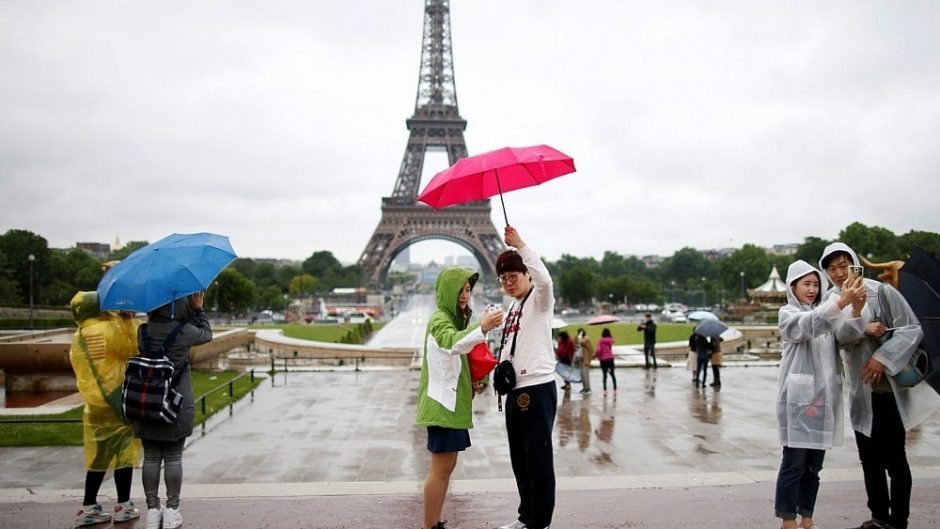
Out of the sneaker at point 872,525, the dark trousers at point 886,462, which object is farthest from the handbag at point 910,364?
the sneaker at point 872,525

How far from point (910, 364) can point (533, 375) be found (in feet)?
8.60

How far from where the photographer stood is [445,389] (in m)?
4.87

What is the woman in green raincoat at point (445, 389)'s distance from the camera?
4828 mm

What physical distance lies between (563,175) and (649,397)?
9009 mm

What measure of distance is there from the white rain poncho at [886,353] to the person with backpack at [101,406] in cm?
545

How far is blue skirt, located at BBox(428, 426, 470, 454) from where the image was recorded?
485 cm

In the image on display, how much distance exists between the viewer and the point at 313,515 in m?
5.79

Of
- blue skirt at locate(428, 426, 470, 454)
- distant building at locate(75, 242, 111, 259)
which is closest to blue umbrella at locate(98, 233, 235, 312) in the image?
blue skirt at locate(428, 426, 470, 454)

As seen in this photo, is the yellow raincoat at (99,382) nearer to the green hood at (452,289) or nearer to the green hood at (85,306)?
the green hood at (85,306)

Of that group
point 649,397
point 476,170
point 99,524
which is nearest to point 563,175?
point 476,170

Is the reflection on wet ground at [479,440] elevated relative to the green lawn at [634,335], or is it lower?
elevated

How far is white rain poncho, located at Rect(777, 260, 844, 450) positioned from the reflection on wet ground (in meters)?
2.75

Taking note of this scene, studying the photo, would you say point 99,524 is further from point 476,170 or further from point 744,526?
point 744,526

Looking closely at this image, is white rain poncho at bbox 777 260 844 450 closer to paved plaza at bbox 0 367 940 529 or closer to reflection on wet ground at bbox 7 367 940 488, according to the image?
paved plaza at bbox 0 367 940 529
